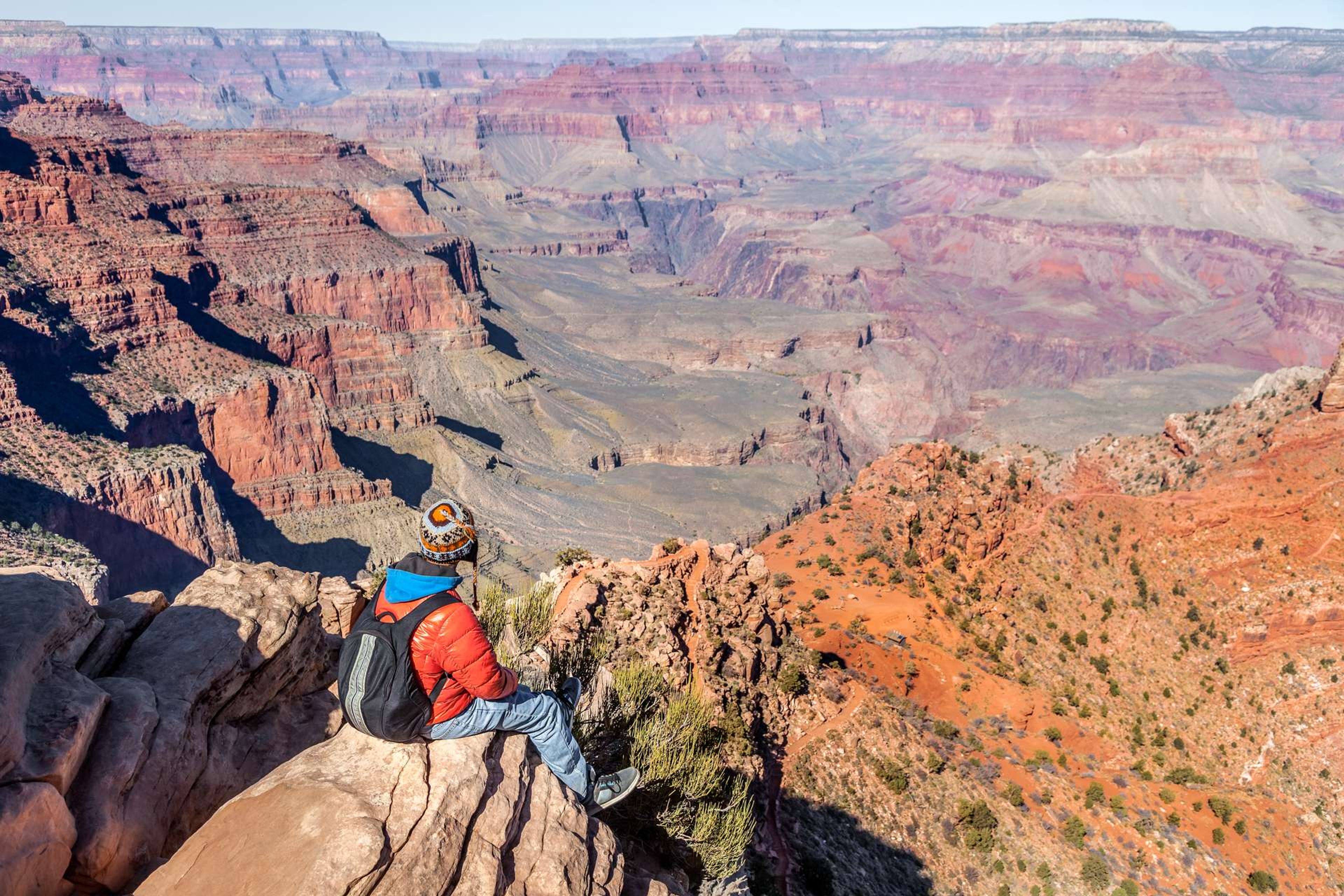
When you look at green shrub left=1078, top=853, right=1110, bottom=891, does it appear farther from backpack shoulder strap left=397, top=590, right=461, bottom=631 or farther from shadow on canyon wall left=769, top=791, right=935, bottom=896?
backpack shoulder strap left=397, top=590, right=461, bottom=631

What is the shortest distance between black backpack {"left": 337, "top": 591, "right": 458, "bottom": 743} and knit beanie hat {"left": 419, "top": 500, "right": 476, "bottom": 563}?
0.44 meters

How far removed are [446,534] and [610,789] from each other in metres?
4.02

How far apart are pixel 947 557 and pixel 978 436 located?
274 ft

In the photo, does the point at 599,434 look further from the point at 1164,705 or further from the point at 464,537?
the point at 464,537

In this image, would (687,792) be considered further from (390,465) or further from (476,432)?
(476,432)

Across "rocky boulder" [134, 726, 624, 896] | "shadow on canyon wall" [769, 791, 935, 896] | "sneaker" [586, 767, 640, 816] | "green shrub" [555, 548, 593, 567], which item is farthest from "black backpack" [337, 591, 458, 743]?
"green shrub" [555, 548, 593, 567]

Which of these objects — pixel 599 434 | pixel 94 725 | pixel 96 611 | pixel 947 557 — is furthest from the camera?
pixel 599 434

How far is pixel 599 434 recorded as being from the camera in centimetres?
10944

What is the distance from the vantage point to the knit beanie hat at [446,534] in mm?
9586

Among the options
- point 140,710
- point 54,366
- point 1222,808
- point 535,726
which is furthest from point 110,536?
point 1222,808

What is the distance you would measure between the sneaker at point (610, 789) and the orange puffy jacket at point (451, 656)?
7.49 ft

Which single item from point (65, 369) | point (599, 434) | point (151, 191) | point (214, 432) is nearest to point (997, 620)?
point (214, 432)

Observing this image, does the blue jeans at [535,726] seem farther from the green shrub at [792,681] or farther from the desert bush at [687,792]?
the green shrub at [792,681]

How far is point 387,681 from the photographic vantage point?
918 cm
